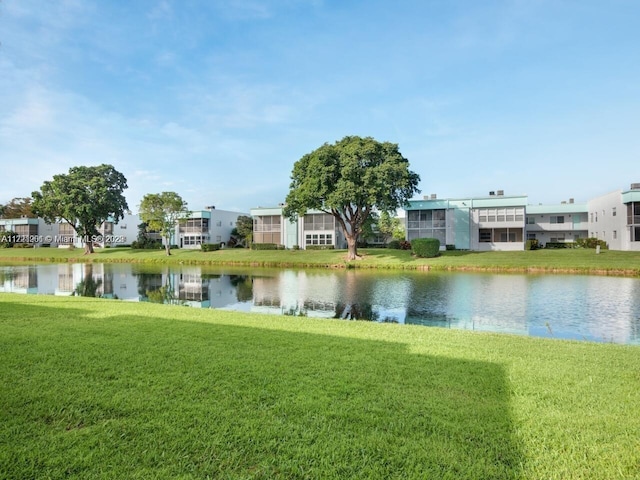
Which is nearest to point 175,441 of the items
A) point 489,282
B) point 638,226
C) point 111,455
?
point 111,455

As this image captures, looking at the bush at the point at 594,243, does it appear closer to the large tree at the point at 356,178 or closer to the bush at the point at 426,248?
the bush at the point at 426,248

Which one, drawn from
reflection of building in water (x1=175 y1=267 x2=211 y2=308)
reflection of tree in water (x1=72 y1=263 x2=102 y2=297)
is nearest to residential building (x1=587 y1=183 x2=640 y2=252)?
reflection of building in water (x1=175 y1=267 x2=211 y2=308)

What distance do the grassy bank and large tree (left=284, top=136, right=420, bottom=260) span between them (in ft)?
16.9

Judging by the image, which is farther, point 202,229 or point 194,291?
point 202,229

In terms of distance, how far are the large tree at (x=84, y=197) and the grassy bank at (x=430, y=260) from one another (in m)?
5.32

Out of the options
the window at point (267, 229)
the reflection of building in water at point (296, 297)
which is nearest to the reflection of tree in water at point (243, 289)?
the reflection of building in water at point (296, 297)

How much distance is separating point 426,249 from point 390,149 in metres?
10.0

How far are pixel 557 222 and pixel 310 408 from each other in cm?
6021

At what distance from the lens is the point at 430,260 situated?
35.5 metres

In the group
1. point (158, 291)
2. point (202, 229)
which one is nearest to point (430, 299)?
point (158, 291)

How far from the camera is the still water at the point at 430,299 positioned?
11867 millimetres

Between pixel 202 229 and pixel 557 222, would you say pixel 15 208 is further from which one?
pixel 557 222

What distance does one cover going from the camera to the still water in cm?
1187

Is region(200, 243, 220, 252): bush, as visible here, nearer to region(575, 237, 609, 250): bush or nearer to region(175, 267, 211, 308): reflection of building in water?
region(175, 267, 211, 308): reflection of building in water
